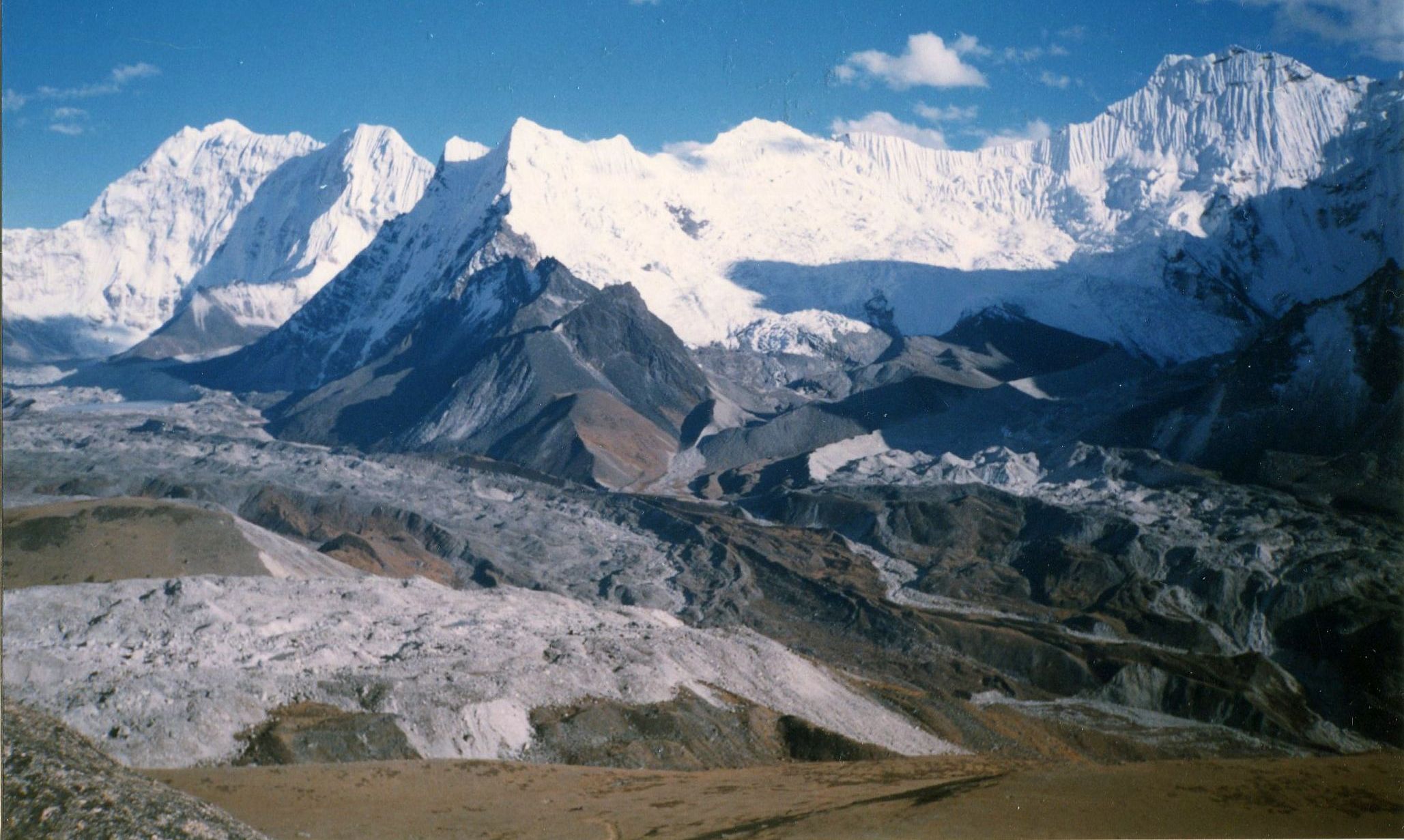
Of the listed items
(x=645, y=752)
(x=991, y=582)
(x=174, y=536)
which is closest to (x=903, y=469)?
(x=991, y=582)

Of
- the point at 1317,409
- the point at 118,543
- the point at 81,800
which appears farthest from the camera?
the point at 1317,409

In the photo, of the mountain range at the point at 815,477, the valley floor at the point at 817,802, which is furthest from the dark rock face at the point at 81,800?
the mountain range at the point at 815,477

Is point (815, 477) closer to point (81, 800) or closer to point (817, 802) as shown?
point (817, 802)

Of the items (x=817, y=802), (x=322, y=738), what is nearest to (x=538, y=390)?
(x=322, y=738)

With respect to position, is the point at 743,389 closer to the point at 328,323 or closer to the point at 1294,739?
the point at 328,323

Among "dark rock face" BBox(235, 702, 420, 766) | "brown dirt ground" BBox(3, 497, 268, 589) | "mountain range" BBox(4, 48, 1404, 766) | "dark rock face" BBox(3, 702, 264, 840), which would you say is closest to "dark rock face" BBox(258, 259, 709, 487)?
"mountain range" BBox(4, 48, 1404, 766)

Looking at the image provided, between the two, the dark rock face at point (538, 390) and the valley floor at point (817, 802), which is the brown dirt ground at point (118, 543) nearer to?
the valley floor at point (817, 802)
